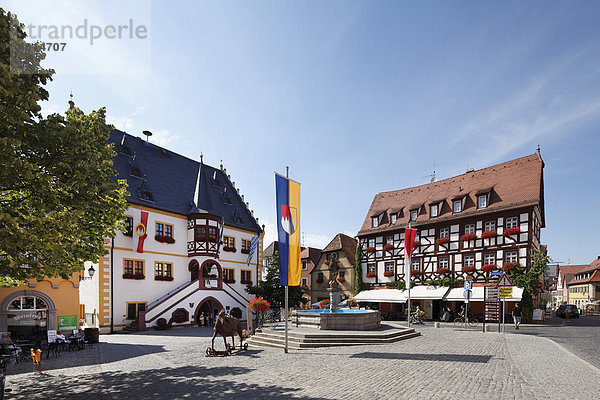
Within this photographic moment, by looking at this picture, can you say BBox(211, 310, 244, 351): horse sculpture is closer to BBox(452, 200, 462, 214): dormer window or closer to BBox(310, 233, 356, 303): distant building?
BBox(452, 200, 462, 214): dormer window

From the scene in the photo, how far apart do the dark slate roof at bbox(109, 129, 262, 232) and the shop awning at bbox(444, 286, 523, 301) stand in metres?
19.0

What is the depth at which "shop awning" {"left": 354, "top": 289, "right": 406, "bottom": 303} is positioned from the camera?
3247 centimetres

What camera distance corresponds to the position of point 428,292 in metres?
31.6

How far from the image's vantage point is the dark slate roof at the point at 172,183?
95.1ft

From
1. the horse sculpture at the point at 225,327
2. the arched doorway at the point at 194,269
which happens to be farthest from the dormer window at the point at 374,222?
the horse sculpture at the point at 225,327

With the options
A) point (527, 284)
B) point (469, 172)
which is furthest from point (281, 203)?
point (469, 172)

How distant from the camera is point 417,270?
110 feet

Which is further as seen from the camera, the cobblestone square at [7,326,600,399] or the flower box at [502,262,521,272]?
the flower box at [502,262,521,272]

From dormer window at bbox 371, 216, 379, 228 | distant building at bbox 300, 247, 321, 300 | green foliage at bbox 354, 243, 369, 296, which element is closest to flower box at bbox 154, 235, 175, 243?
green foliage at bbox 354, 243, 369, 296

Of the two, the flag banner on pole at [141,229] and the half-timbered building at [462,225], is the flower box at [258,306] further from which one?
the half-timbered building at [462,225]

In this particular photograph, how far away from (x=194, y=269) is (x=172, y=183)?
25.1 feet

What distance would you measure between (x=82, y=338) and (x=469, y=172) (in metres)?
33.2

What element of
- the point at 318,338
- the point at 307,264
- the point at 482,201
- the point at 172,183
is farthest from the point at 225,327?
the point at 307,264

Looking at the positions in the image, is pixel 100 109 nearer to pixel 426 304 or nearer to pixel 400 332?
pixel 400 332
